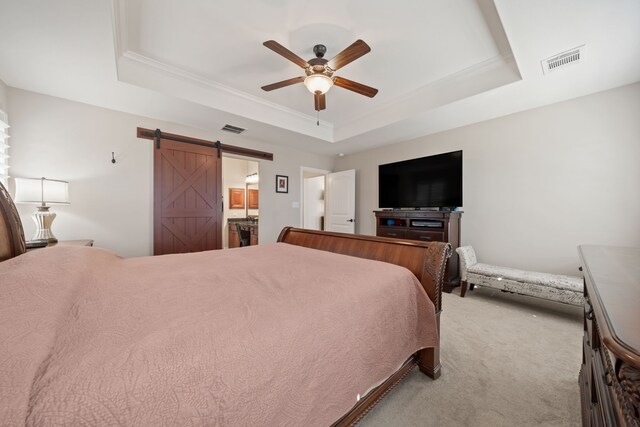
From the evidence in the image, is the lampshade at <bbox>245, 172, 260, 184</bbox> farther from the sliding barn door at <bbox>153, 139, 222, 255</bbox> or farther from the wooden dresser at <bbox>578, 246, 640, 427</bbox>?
the wooden dresser at <bbox>578, 246, 640, 427</bbox>

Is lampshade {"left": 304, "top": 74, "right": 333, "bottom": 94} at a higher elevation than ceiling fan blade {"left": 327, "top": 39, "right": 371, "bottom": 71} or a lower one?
lower

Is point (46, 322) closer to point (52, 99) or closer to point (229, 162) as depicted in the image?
point (52, 99)

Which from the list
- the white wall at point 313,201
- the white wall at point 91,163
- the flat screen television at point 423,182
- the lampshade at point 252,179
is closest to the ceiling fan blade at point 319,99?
the flat screen television at point 423,182

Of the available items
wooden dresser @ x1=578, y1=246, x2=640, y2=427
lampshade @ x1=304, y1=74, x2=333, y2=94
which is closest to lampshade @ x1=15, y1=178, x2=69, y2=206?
lampshade @ x1=304, y1=74, x2=333, y2=94

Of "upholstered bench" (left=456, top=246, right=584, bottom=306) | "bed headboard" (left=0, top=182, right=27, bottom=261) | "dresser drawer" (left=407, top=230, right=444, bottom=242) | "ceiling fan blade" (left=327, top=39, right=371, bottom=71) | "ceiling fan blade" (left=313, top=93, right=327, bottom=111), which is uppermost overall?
"ceiling fan blade" (left=327, top=39, right=371, bottom=71)

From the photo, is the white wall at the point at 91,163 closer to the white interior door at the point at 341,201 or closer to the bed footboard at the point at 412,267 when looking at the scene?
the white interior door at the point at 341,201

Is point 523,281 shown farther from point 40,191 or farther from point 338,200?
point 40,191

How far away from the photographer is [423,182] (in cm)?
402

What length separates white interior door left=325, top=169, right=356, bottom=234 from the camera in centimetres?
528

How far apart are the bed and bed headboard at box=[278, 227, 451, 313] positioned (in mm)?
13

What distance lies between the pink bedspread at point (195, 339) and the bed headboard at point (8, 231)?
0.55 feet

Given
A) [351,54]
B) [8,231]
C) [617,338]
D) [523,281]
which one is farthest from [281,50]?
[523,281]

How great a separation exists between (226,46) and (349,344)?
9.48 ft

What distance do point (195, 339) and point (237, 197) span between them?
6.21 m
